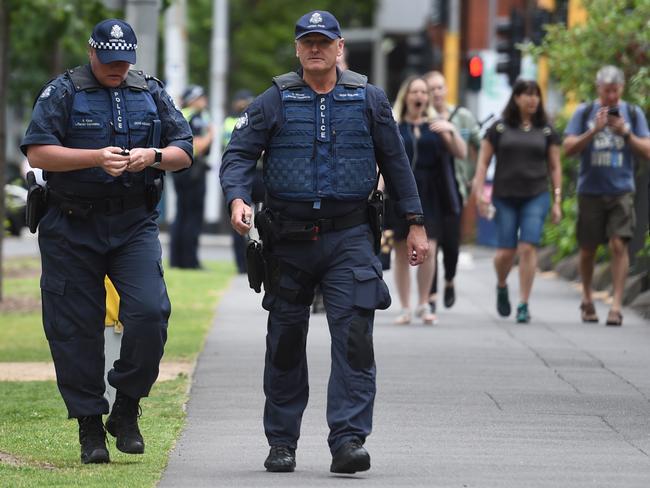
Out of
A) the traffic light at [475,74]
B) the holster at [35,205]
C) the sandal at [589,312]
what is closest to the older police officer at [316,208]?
the holster at [35,205]

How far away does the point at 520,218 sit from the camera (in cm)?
1382

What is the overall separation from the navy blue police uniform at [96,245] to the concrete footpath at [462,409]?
473 mm

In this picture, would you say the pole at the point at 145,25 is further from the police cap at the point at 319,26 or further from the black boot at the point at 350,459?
the black boot at the point at 350,459

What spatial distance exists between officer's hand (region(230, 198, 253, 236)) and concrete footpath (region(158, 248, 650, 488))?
0.96 meters

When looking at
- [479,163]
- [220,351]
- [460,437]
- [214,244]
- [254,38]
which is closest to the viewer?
[460,437]

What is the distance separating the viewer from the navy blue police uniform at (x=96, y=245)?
285 inches

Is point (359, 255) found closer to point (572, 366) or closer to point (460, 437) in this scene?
point (460, 437)

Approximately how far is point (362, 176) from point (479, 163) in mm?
6820

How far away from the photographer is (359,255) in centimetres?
717

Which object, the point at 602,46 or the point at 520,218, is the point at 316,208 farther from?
the point at 602,46

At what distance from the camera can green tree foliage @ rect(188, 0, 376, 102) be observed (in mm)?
45375

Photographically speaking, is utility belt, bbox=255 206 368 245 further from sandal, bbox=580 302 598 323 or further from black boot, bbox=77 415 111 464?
sandal, bbox=580 302 598 323

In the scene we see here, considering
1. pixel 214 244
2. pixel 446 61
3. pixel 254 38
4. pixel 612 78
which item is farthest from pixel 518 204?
pixel 254 38

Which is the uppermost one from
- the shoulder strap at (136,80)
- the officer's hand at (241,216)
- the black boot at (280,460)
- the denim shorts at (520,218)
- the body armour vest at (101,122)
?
the shoulder strap at (136,80)
